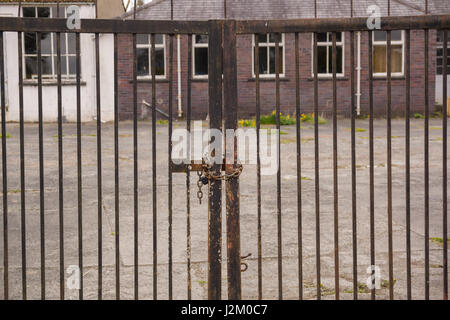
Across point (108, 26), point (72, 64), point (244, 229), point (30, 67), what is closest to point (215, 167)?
point (108, 26)

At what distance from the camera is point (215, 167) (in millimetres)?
3299

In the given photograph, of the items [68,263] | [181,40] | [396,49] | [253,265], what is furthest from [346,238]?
[396,49]

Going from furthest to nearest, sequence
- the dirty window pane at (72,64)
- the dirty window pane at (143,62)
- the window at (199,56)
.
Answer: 1. the window at (199,56)
2. the dirty window pane at (143,62)
3. the dirty window pane at (72,64)

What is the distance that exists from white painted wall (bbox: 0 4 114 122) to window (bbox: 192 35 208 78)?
298cm

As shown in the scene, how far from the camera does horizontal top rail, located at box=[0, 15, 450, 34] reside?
321 cm

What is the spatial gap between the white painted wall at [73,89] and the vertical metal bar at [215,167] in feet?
60.3

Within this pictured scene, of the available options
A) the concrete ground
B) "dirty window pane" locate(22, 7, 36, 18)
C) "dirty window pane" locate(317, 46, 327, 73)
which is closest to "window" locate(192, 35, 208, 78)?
"dirty window pane" locate(317, 46, 327, 73)

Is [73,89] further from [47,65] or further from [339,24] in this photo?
[339,24]

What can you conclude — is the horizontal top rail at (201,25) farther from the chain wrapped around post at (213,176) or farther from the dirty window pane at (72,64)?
the dirty window pane at (72,64)

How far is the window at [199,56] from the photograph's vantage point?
71.6 ft

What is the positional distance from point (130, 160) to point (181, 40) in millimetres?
10469

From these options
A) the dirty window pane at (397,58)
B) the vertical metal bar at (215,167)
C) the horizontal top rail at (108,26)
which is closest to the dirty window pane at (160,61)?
the dirty window pane at (397,58)

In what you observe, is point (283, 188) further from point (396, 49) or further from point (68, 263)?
point (396, 49)

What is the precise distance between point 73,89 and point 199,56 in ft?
15.4
